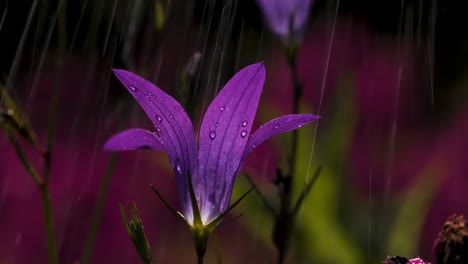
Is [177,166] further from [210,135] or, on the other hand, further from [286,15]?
[286,15]

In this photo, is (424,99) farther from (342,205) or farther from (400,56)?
(342,205)

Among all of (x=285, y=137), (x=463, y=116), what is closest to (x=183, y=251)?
(x=285, y=137)

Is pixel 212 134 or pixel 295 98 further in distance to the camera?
pixel 295 98

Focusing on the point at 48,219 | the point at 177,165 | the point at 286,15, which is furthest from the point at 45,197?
the point at 286,15

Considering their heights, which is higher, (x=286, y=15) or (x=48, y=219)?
(x=286, y=15)

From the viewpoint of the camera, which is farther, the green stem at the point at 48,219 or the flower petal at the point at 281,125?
the green stem at the point at 48,219

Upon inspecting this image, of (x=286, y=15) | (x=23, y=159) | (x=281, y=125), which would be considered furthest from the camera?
(x=286, y=15)

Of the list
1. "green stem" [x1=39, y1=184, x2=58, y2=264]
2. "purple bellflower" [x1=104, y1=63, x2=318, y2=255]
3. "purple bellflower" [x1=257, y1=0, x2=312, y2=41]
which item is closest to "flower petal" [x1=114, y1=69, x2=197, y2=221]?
"purple bellflower" [x1=104, y1=63, x2=318, y2=255]

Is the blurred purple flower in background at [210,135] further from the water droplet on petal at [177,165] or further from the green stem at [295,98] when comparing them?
the green stem at [295,98]

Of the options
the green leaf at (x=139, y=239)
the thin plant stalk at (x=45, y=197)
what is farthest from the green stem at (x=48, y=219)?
the green leaf at (x=139, y=239)
